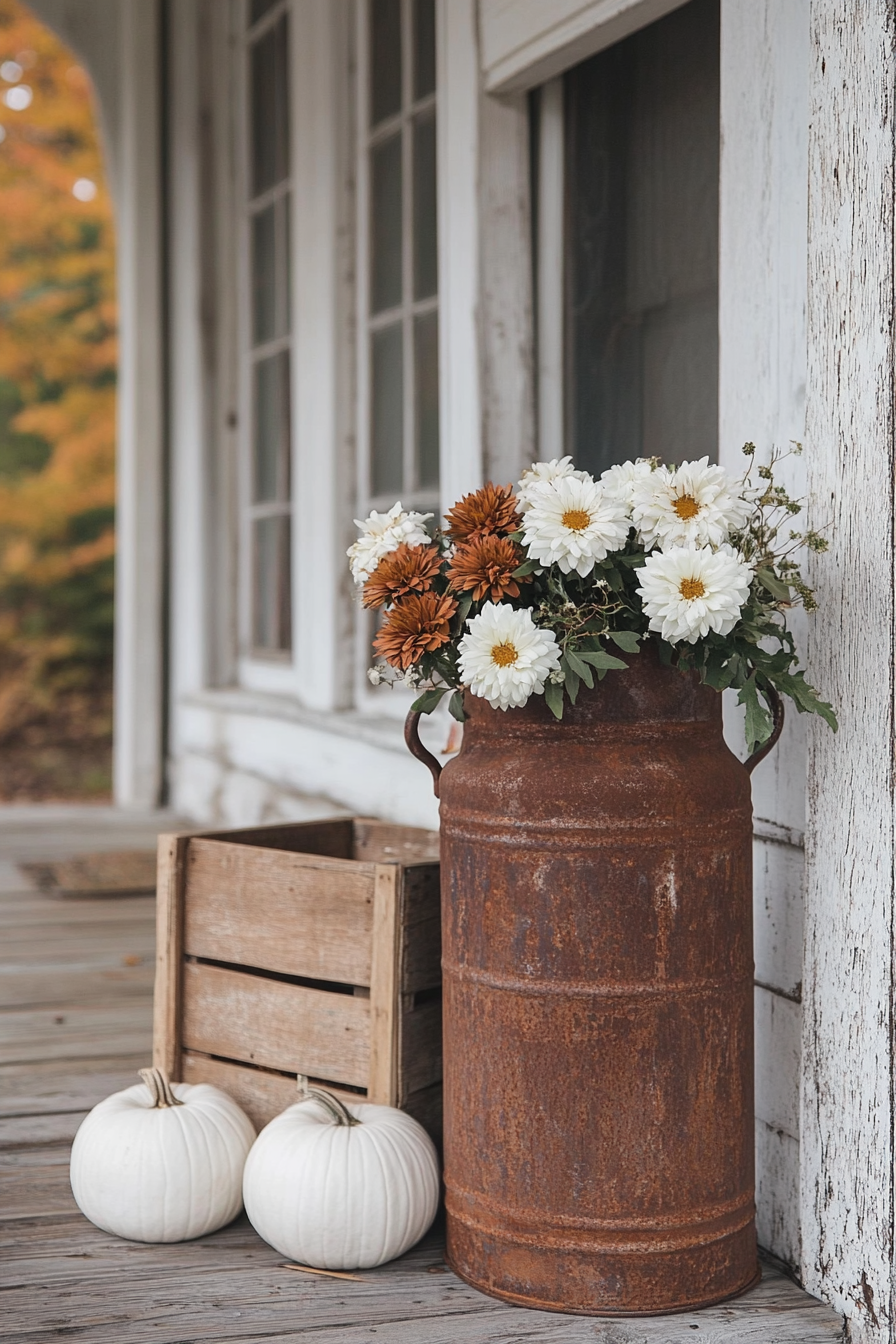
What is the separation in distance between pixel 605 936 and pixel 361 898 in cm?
46

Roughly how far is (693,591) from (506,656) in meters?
0.22

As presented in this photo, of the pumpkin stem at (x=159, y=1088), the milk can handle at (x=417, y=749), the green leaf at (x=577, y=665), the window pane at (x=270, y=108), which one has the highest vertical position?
the window pane at (x=270, y=108)

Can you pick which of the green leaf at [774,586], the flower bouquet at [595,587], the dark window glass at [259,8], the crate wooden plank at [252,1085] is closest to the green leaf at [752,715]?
the flower bouquet at [595,587]

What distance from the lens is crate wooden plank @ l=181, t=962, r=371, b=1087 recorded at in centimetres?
204

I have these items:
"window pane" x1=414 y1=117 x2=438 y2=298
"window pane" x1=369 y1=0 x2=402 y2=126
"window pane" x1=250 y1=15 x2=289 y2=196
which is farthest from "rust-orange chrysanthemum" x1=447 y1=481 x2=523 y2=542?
"window pane" x1=250 y1=15 x2=289 y2=196

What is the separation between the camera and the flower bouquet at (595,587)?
64.1 inches

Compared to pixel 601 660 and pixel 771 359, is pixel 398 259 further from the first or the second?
pixel 601 660

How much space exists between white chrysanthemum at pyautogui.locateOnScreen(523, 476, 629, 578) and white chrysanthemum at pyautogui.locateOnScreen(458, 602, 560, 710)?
0.08 metres

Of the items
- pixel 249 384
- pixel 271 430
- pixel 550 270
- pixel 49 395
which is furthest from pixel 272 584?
pixel 49 395

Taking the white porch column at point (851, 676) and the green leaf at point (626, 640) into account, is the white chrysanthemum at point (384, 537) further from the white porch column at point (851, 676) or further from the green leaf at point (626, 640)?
the white porch column at point (851, 676)

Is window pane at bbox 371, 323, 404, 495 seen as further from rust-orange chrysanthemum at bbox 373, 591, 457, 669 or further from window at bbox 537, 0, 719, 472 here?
rust-orange chrysanthemum at bbox 373, 591, 457, 669

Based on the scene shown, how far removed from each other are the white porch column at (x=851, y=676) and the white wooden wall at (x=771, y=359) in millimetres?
67

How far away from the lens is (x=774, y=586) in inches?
66.9

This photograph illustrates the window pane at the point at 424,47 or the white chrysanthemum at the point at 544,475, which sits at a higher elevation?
the window pane at the point at 424,47
